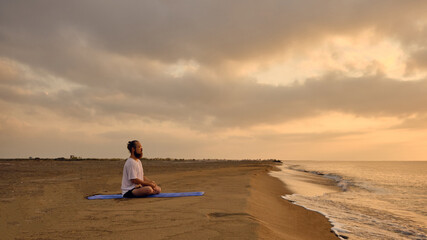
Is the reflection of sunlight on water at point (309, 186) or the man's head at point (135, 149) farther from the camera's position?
the reflection of sunlight on water at point (309, 186)

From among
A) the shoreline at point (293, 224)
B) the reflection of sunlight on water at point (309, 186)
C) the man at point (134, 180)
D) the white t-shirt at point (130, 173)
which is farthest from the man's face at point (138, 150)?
the reflection of sunlight on water at point (309, 186)

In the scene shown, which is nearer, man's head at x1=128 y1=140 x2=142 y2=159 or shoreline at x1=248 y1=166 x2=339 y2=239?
shoreline at x1=248 y1=166 x2=339 y2=239

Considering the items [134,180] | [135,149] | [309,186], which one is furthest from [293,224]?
[309,186]

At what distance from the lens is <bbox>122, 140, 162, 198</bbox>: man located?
26.3 ft

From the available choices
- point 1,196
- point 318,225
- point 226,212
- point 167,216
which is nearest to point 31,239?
point 167,216

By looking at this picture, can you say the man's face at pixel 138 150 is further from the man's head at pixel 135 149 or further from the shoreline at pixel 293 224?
the shoreline at pixel 293 224

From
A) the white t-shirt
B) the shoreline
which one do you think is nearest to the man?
the white t-shirt

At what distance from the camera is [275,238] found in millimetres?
4363

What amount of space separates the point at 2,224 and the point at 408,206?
1261cm

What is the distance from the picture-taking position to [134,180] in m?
7.99

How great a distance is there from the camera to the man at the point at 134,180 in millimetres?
8016

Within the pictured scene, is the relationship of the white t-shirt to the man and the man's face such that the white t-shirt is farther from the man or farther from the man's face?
the man's face

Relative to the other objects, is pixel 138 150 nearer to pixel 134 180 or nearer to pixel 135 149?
pixel 135 149

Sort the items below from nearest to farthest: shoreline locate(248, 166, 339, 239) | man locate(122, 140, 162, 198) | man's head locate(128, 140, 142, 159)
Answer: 1. shoreline locate(248, 166, 339, 239)
2. man locate(122, 140, 162, 198)
3. man's head locate(128, 140, 142, 159)
